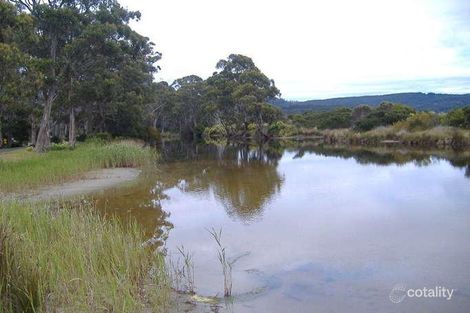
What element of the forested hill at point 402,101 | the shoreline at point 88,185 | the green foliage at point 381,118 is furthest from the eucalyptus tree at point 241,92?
the forested hill at point 402,101

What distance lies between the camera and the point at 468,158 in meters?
25.1

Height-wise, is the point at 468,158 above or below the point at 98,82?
below

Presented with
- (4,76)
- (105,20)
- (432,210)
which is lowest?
(432,210)

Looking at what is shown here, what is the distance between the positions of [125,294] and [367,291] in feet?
10.5

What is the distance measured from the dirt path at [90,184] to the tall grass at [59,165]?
0.43 meters

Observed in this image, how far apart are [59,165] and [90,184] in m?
1.83

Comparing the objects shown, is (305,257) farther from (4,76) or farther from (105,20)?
(105,20)

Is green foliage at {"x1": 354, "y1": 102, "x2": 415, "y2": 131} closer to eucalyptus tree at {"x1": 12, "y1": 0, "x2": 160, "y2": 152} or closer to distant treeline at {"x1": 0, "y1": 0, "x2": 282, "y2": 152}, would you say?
distant treeline at {"x1": 0, "y1": 0, "x2": 282, "y2": 152}

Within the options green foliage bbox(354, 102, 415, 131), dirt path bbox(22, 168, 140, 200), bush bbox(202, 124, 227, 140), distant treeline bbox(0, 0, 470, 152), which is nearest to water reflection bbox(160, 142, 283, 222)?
dirt path bbox(22, 168, 140, 200)

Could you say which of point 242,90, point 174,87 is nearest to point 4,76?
point 242,90

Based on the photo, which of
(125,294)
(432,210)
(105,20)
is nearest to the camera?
(125,294)

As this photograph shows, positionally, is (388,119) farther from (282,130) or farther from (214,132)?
(214,132)

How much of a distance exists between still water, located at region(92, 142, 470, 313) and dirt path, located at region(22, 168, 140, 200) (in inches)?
32.2

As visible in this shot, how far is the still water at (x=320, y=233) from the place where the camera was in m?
6.25
